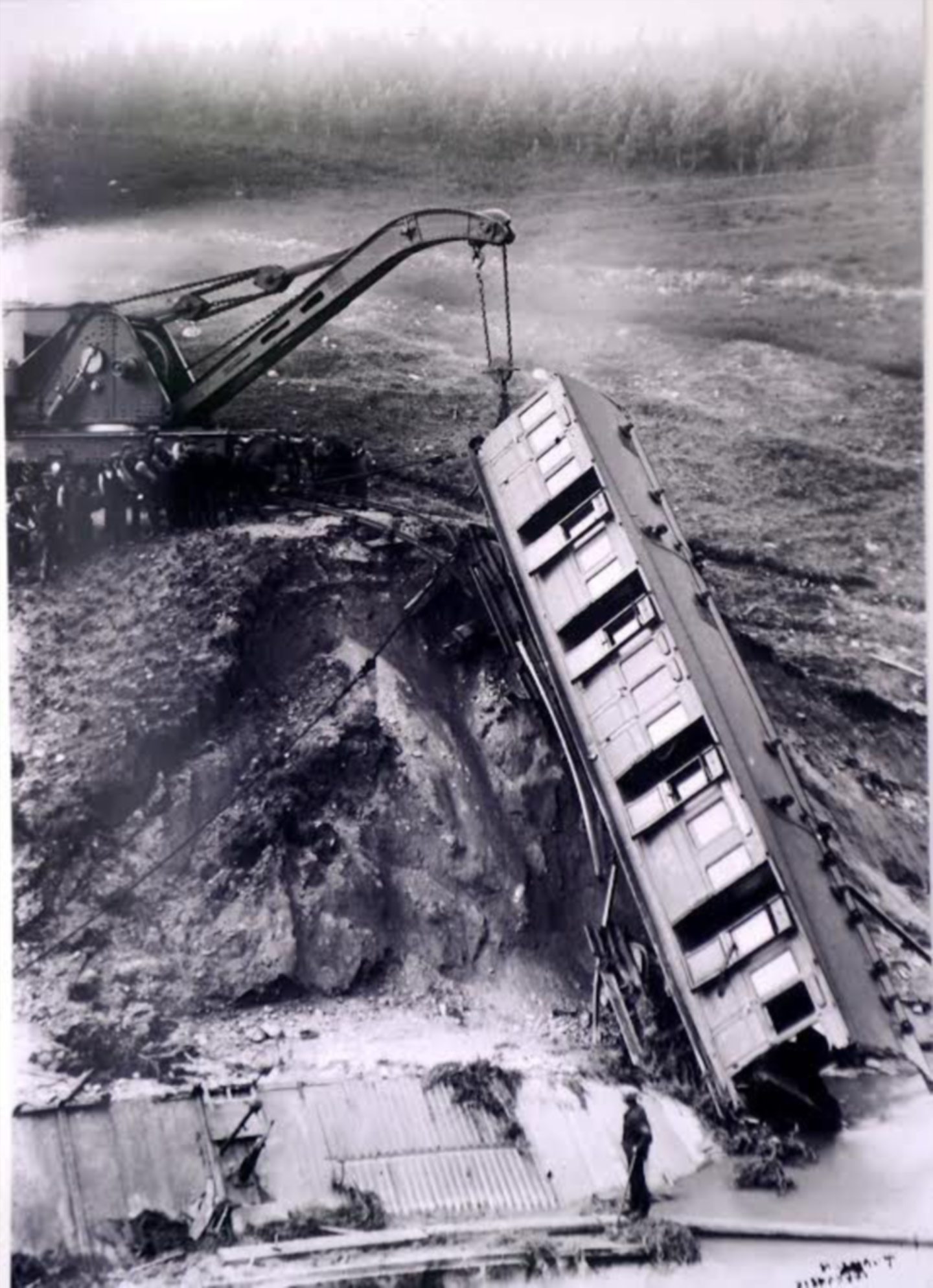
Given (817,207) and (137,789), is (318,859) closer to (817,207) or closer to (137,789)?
(137,789)

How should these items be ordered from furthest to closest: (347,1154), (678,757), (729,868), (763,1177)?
(678,757), (729,868), (763,1177), (347,1154)

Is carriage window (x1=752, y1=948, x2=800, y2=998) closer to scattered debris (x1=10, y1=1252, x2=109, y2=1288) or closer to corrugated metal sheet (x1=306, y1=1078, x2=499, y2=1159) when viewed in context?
corrugated metal sheet (x1=306, y1=1078, x2=499, y2=1159)

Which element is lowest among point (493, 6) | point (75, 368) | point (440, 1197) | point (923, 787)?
point (440, 1197)

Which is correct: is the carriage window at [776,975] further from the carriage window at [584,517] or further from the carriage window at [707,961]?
the carriage window at [584,517]

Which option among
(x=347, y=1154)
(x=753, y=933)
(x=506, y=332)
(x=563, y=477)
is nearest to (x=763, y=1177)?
(x=753, y=933)

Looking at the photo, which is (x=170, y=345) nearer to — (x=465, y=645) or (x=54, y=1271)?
(x=465, y=645)

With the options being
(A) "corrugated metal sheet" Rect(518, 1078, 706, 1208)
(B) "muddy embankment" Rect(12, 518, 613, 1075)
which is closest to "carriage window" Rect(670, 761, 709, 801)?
(B) "muddy embankment" Rect(12, 518, 613, 1075)

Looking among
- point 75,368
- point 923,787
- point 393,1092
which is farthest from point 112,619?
point 923,787
